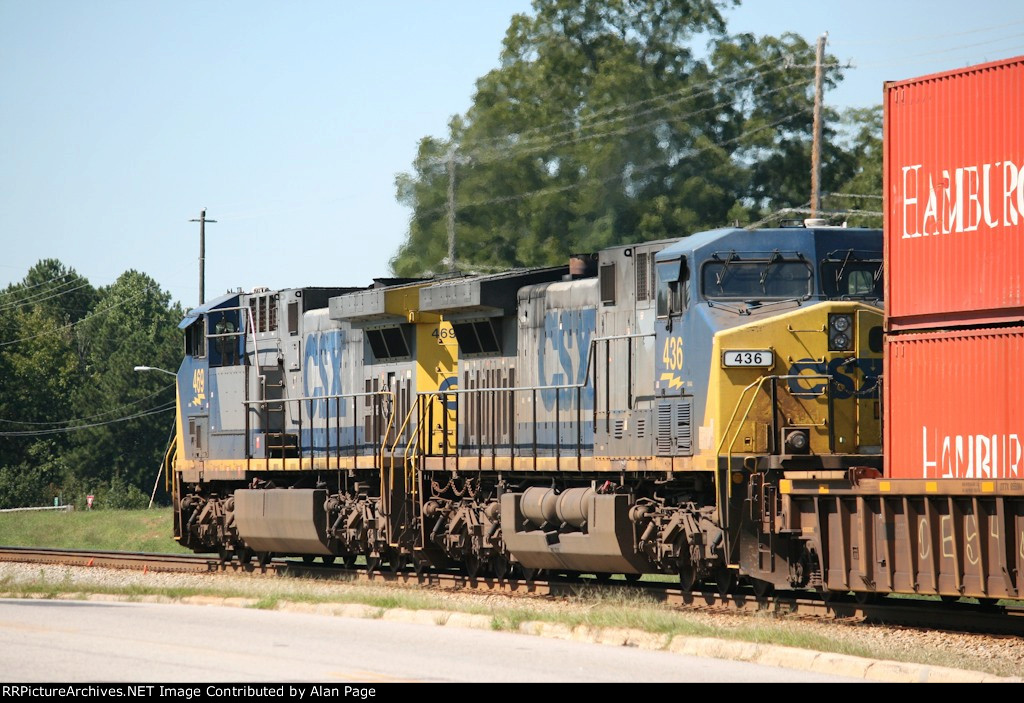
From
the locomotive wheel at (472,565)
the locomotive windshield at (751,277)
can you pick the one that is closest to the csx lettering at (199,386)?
the locomotive wheel at (472,565)

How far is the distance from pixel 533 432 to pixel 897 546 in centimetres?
622

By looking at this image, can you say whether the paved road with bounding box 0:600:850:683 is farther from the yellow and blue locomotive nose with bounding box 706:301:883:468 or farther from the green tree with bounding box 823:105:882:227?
the green tree with bounding box 823:105:882:227

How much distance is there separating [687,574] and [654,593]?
0.74 meters

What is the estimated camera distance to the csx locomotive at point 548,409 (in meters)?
16.2

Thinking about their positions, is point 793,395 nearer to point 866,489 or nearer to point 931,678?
point 866,489

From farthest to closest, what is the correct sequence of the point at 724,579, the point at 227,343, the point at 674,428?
the point at 227,343 < the point at 724,579 < the point at 674,428

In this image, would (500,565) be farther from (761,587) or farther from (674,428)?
(761,587)

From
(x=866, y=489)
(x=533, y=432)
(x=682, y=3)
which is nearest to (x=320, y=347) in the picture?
(x=533, y=432)

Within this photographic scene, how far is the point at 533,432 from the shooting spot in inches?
770

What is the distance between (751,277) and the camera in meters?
16.8

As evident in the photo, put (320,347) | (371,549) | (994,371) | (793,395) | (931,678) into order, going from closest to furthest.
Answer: (931,678) → (994,371) → (793,395) → (371,549) → (320,347)

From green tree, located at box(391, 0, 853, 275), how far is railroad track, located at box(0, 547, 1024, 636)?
83.9 feet

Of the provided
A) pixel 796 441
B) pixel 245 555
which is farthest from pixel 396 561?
pixel 796 441

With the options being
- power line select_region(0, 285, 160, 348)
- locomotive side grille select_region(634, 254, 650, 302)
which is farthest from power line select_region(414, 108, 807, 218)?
power line select_region(0, 285, 160, 348)
